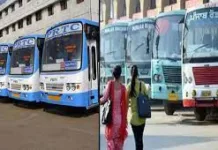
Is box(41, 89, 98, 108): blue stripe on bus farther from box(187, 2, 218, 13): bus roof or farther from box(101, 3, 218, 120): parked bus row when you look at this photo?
box(187, 2, 218, 13): bus roof

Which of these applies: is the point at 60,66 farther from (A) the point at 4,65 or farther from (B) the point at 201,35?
(B) the point at 201,35

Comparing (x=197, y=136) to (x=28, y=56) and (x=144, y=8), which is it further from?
(x=28, y=56)

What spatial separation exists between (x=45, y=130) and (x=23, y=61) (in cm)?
54

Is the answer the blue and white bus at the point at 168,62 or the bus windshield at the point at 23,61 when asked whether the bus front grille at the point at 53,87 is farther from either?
the blue and white bus at the point at 168,62

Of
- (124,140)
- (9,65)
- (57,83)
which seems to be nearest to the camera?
(57,83)

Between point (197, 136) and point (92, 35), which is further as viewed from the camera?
point (197, 136)

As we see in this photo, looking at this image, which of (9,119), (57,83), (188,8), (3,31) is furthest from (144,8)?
(9,119)

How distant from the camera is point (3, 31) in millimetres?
2910

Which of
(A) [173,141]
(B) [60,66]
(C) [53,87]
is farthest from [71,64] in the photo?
(A) [173,141]

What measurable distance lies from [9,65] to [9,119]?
414mm

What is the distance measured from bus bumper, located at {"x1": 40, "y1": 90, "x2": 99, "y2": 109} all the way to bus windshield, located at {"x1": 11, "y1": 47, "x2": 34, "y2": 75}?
0.66 feet

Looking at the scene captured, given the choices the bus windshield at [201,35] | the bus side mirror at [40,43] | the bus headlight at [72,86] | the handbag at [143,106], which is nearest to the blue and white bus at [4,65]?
the bus side mirror at [40,43]

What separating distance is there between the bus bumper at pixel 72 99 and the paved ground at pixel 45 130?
0.41 ft

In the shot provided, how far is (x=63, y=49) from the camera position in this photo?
2.69m
